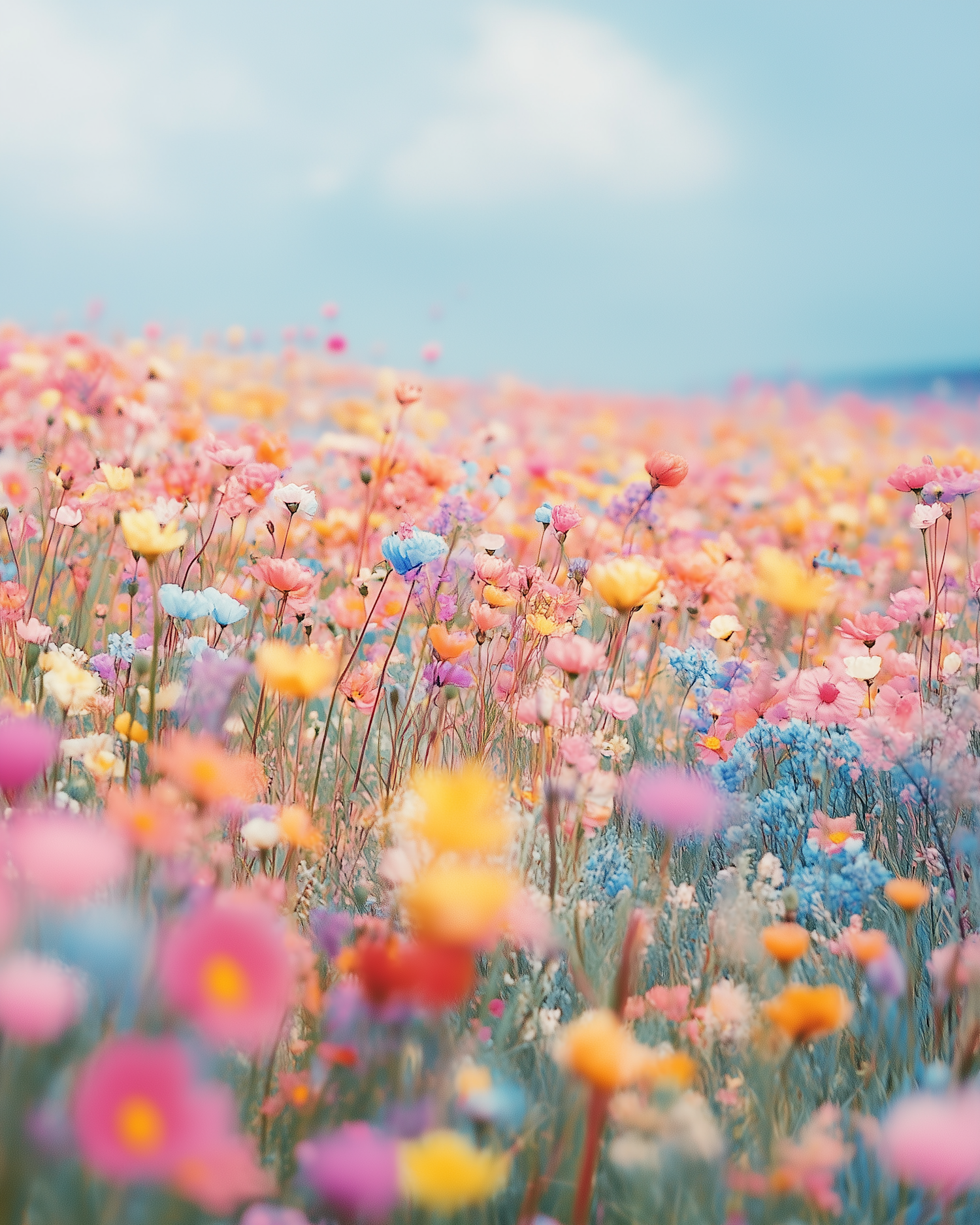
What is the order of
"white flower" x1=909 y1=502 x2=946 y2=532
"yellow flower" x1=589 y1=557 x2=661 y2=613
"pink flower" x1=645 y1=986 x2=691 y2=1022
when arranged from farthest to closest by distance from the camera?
"white flower" x1=909 y1=502 x2=946 y2=532 < "yellow flower" x1=589 y1=557 x2=661 y2=613 < "pink flower" x1=645 y1=986 x2=691 y2=1022

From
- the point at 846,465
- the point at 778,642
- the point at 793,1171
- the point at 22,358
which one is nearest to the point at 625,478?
the point at 778,642

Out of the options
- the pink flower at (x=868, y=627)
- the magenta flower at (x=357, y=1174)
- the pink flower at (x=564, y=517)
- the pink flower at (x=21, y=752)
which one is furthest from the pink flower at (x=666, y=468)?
the magenta flower at (x=357, y=1174)

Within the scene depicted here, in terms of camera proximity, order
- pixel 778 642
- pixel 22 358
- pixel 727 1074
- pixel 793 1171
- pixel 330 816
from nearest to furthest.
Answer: pixel 793 1171, pixel 727 1074, pixel 330 816, pixel 778 642, pixel 22 358

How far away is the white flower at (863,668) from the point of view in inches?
79.4

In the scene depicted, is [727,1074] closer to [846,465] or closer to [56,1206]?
[56,1206]

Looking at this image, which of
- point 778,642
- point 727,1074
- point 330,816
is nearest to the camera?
point 727,1074

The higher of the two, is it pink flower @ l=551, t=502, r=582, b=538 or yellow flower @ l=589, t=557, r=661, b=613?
pink flower @ l=551, t=502, r=582, b=538

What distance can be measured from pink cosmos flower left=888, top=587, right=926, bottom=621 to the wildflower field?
0.02m

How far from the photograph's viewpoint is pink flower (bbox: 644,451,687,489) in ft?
6.97

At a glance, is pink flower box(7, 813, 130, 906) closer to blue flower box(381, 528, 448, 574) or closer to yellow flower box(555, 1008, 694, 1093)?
yellow flower box(555, 1008, 694, 1093)

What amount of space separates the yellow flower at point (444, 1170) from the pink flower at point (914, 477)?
1.91 metres

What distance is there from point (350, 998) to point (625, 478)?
3.97 m

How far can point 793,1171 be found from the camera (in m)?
0.83

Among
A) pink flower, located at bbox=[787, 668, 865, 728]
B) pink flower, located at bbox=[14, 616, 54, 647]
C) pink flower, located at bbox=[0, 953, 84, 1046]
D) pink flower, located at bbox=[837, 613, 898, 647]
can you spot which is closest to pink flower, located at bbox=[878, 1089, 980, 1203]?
pink flower, located at bbox=[0, 953, 84, 1046]
